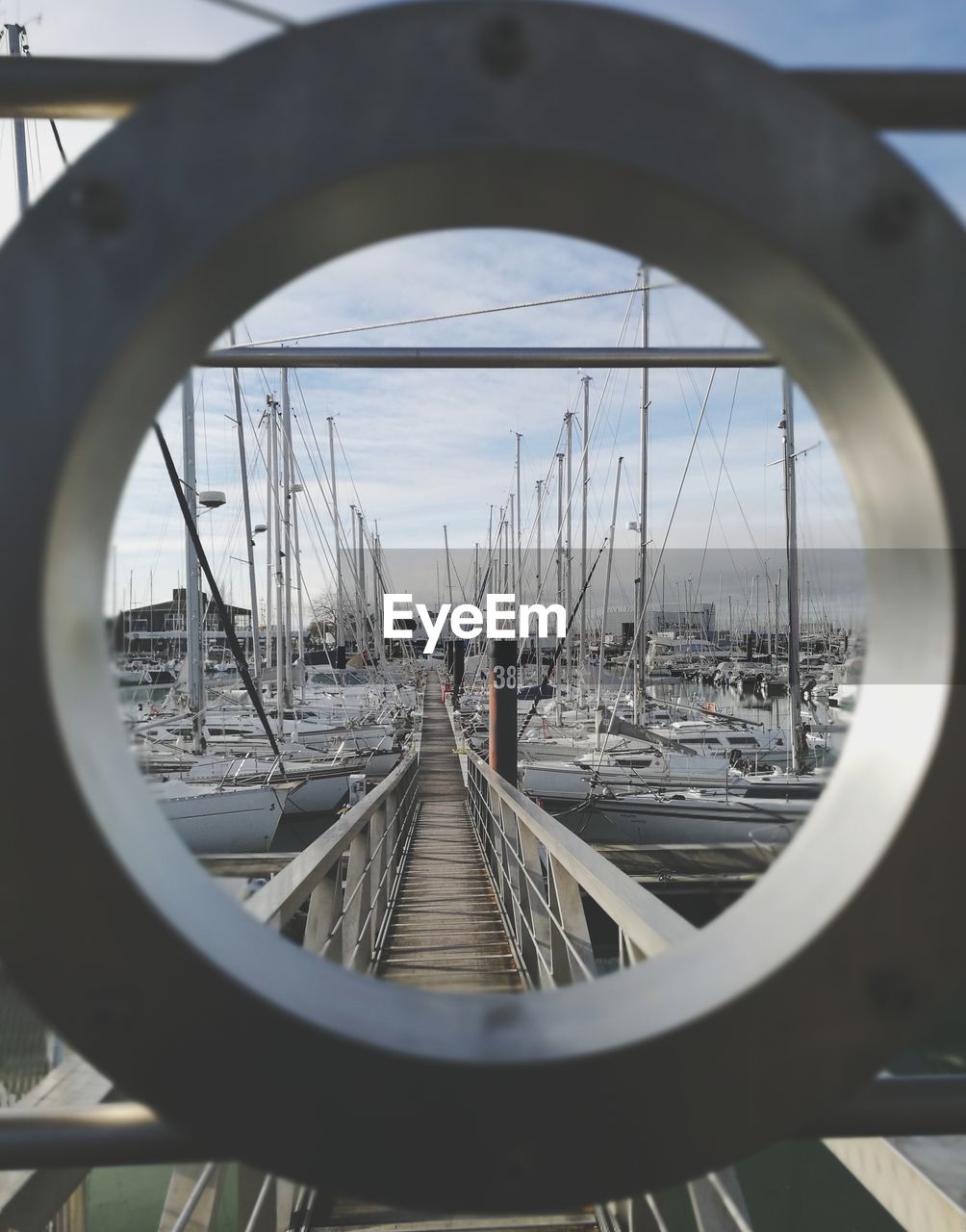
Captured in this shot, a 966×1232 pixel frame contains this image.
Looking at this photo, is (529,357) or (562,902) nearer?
(529,357)

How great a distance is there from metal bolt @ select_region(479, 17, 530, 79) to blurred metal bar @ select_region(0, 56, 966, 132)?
33 centimetres

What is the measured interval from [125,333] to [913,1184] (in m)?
1.39

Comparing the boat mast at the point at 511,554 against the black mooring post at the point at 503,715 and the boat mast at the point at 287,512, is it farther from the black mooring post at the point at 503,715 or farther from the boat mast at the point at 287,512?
the black mooring post at the point at 503,715

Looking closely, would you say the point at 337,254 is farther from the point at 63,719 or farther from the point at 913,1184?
the point at 913,1184

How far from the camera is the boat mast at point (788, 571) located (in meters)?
11.5

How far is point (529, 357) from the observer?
1.55m

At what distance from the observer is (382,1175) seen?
28.4 inches

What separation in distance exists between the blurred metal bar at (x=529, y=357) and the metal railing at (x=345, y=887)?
35.8 inches

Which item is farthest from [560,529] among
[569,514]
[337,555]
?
[337,555]

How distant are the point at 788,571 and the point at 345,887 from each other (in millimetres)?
9080

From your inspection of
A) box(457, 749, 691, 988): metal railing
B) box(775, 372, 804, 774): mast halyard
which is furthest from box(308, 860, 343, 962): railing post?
box(775, 372, 804, 774): mast halyard

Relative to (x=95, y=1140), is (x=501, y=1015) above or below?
above

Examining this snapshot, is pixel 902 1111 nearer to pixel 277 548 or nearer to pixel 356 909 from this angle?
pixel 356 909

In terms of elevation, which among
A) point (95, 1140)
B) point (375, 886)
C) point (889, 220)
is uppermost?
point (889, 220)
